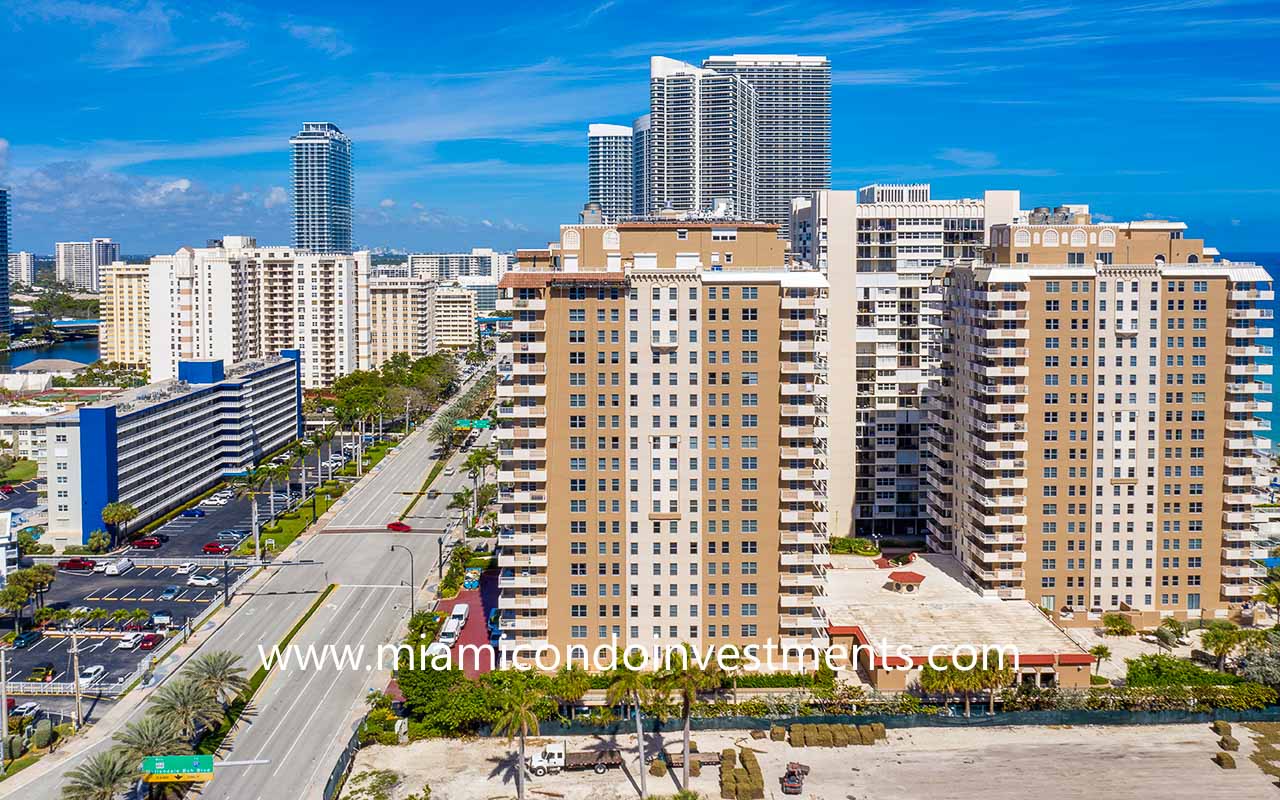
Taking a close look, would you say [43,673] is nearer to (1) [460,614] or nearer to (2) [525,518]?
(1) [460,614]

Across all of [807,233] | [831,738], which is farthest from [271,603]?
[807,233]

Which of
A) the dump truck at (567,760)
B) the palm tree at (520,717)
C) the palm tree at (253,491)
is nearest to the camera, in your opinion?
the palm tree at (520,717)

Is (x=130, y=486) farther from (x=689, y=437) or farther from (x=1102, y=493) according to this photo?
(x=1102, y=493)

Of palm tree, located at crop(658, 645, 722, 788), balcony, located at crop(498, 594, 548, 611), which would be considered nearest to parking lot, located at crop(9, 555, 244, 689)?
balcony, located at crop(498, 594, 548, 611)

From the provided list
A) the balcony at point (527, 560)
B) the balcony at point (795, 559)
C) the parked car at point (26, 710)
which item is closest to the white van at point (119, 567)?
the parked car at point (26, 710)

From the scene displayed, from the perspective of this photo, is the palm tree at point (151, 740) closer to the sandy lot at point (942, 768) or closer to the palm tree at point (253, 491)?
the sandy lot at point (942, 768)

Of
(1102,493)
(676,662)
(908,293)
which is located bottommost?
(676,662)
